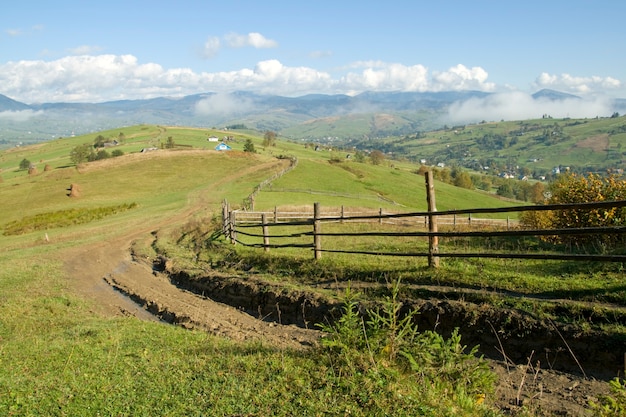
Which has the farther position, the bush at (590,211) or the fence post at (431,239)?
the bush at (590,211)

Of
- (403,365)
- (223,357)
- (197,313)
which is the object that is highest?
(403,365)

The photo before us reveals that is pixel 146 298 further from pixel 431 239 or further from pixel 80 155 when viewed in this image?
pixel 80 155

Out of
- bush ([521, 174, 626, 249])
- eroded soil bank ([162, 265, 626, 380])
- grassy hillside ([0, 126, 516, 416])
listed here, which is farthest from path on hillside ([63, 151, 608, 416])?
bush ([521, 174, 626, 249])

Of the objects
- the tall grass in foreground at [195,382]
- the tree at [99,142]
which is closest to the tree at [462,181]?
the tree at [99,142]

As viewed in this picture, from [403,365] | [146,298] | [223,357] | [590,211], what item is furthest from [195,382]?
[590,211]

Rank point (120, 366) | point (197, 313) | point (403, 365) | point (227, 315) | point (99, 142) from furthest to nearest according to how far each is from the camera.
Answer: point (99, 142), point (197, 313), point (227, 315), point (120, 366), point (403, 365)

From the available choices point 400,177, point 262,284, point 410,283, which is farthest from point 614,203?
point 400,177

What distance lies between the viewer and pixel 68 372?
673cm

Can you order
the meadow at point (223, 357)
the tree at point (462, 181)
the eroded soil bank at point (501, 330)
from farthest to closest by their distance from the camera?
1. the tree at point (462, 181)
2. the eroded soil bank at point (501, 330)
3. the meadow at point (223, 357)

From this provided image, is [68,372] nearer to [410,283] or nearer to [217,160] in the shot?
[410,283]

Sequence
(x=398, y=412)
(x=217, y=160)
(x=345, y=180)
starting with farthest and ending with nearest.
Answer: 1. (x=217, y=160)
2. (x=345, y=180)
3. (x=398, y=412)

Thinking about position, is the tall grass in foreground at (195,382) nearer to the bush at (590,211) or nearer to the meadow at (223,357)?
the meadow at (223,357)

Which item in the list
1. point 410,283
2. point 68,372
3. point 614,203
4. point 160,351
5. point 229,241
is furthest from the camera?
point 229,241

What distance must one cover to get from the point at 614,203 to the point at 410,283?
14.8ft
